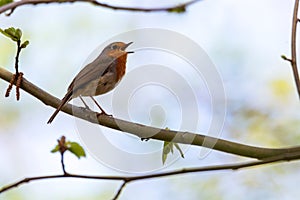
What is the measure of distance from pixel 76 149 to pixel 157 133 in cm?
24

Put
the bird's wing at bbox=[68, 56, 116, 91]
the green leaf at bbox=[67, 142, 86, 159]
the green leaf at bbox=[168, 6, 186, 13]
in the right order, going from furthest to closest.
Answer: the bird's wing at bbox=[68, 56, 116, 91] → the green leaf at bbox=[168, 6, 186, 13] → the green leaf at bbox=[67, 142, 86, 159]

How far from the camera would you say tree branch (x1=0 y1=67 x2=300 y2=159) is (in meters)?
1.37

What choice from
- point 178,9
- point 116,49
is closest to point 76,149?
point 178,9

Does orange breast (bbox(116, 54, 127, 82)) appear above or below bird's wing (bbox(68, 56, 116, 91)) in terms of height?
below

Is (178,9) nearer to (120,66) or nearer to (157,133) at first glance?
(157,133)

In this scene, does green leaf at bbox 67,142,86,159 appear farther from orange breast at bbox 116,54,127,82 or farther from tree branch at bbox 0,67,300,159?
orange breast at bbox 116,54,127,82

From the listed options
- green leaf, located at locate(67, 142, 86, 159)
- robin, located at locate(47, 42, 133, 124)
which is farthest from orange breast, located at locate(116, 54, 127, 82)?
green leaf, located at locate(67, 142, 86, 159)

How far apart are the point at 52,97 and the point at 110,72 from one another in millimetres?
656

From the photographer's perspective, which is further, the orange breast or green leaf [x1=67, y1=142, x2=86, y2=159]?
the orange breast

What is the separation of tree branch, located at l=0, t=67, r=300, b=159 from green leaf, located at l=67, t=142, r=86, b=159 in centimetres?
21

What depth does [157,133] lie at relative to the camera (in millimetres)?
1507

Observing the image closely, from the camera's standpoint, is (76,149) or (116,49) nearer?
(76,149)

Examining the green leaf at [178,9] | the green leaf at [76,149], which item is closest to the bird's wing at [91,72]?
the green leaf at [178,9]

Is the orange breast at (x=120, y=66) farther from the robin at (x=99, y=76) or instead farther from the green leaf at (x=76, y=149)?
the green leaf at (x=76, y=149)
